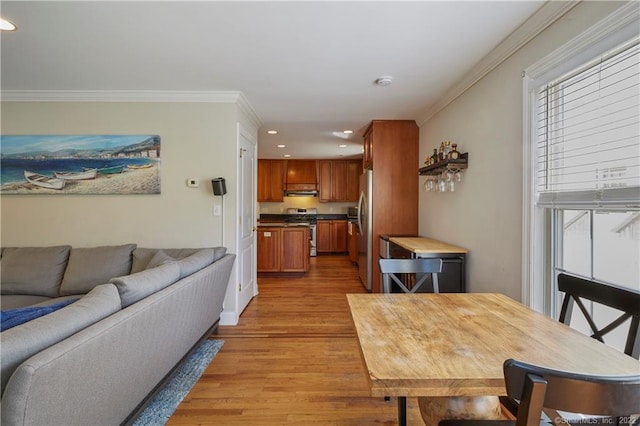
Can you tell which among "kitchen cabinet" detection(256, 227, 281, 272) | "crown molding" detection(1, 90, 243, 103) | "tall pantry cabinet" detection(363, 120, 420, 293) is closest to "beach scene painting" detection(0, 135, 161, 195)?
"crown molding" detection(1, 90, 243, 103)

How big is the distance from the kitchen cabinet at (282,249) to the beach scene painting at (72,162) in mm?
2403

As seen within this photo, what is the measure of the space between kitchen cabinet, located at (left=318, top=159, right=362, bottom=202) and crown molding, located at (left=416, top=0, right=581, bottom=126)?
458 cm

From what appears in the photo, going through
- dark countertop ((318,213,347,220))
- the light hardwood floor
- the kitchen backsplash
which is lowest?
the light hardwood floor

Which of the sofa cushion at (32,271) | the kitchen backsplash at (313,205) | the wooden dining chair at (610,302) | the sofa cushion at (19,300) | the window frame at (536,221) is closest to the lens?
the wooden dining chair at (610,302)

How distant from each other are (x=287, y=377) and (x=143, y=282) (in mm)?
1218

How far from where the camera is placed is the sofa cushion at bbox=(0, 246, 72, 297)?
257 cm

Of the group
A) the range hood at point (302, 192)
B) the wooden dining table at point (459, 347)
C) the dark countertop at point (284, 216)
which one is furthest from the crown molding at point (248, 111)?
the dark countertop at point (284, 216)

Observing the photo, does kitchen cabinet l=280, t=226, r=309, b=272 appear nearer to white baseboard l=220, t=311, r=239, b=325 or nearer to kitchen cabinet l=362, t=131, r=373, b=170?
kitchen cabinet l=362, t=131, r=373, b=170

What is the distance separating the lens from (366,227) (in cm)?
423

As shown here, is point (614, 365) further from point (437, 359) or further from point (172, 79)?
point (172, 79)

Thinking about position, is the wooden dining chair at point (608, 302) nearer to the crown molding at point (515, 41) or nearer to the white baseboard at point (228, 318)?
the crown molding at point (515, 41)

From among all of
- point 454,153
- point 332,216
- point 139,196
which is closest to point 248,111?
point 139,196

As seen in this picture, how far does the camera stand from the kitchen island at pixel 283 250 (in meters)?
5.16

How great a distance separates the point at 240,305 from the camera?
336 centimetres
